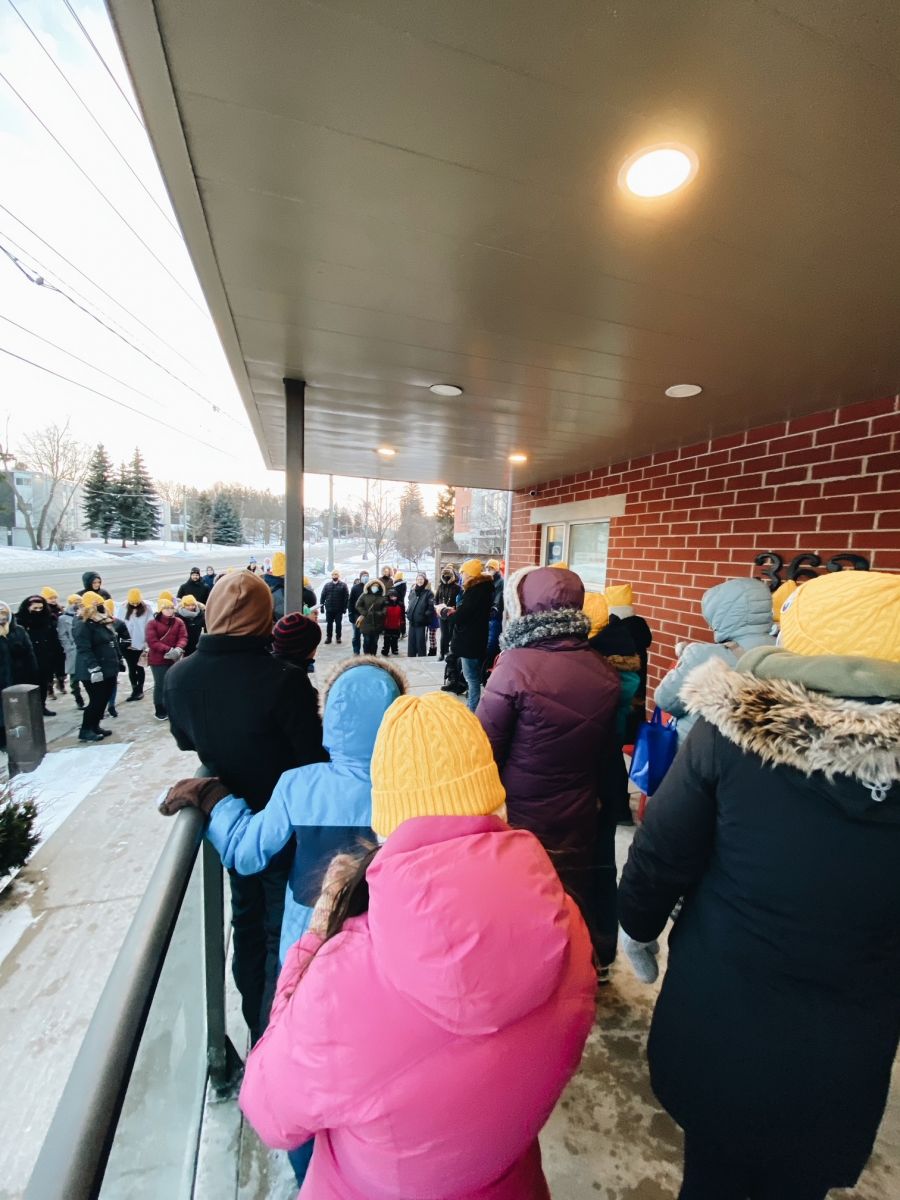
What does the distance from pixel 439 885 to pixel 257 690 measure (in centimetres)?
118

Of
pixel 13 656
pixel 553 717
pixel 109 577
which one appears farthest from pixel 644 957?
pixel 109 577

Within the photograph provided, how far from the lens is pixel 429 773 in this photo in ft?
3.26

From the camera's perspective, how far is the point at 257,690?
1.66 metres

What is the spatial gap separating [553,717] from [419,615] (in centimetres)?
652

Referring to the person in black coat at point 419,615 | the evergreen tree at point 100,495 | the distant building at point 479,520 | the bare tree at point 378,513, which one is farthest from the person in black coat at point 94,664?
the evergreen tree at point 100,495

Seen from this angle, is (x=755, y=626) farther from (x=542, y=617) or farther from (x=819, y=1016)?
(x=819, y=1016)

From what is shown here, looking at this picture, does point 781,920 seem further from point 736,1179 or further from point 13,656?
point 13,656

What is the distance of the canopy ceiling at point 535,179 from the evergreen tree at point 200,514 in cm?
4213

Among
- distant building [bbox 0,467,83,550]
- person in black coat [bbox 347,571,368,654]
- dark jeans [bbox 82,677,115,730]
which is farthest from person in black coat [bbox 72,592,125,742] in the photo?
distant building [bbox 0,467,83,550]

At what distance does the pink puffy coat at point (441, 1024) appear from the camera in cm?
64

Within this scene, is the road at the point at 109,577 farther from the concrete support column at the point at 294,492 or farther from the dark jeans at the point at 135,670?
the concrete support column at the point at 294,492

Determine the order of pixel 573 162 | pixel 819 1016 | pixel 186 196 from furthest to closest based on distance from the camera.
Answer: pixel 186 196 → pixel 573 162 → pixel 819 1016

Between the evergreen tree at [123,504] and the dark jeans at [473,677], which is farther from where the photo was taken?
the evergreen tree at [123,504]

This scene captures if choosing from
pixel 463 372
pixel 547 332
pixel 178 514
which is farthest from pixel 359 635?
pixel 178 514
